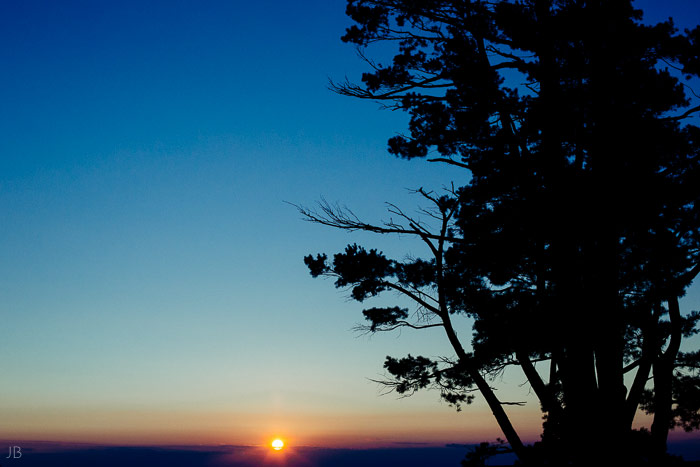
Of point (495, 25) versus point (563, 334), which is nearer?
point (563, 334)

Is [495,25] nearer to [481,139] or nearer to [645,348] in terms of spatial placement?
[481,139]

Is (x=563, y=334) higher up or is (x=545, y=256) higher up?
(x=545, y=256)

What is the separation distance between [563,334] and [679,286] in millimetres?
2211

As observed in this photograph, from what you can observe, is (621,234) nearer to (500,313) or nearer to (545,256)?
(545,256)

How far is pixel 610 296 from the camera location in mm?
8984

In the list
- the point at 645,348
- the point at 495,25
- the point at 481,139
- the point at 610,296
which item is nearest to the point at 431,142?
the point at 481,139

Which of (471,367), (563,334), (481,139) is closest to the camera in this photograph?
(563,334)

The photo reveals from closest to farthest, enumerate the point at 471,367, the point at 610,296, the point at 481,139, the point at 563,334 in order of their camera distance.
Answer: the point at 610,296, the point at 563,334, the point at 481,139, the point at 471,367

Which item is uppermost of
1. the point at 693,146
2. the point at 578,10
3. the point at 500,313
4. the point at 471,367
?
the point at 578,10

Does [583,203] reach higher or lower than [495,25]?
lower

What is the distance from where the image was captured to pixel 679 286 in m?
9.71

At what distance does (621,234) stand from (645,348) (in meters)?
2.50

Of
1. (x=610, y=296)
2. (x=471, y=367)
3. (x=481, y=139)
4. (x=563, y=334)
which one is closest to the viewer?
(x=610, y=296)

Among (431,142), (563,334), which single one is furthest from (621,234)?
(431,142)
